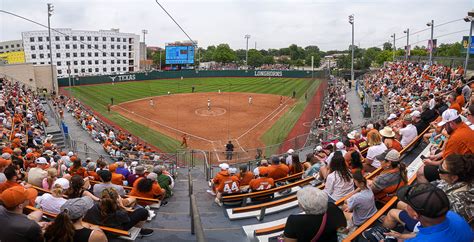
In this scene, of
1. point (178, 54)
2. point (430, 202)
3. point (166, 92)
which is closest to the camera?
point (430, 202)

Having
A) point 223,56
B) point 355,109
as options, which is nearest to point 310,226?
point 355,109

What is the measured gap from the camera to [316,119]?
24.3m

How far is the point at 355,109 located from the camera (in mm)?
29469

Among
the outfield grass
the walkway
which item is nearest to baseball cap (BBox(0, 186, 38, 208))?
the outfield grass

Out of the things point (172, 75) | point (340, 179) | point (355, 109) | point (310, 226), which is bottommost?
point (355, 109)

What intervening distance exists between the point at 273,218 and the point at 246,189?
1.78 metres

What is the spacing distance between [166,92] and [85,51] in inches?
1922

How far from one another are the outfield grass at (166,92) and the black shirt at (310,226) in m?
18.6

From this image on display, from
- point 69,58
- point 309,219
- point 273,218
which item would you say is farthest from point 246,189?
point 69,58

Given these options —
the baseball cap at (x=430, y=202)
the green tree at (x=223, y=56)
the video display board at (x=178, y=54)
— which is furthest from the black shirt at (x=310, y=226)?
the green tree at (x=223, y=56)

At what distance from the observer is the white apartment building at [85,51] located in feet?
257

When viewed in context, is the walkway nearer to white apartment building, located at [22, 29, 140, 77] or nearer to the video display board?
the video display board

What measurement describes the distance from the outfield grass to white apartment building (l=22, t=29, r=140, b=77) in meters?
27.8

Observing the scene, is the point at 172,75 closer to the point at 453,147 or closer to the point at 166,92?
the point at 166,92
